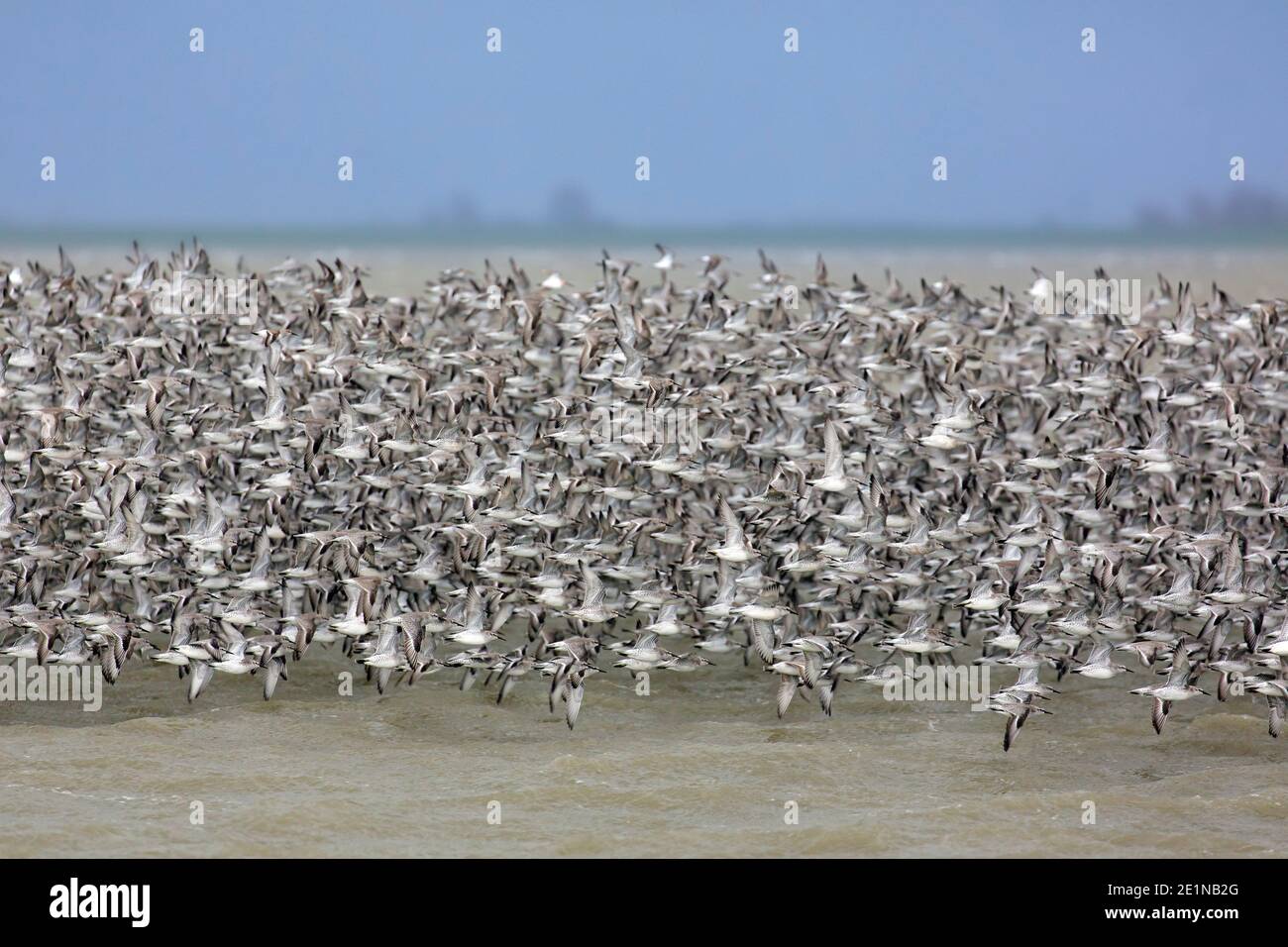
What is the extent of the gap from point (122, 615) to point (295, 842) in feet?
13.6

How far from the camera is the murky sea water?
12453mm

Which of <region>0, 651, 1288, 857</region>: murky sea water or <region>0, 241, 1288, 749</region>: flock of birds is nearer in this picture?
<region>0, 651, 1288, 857</region>: murky sea water

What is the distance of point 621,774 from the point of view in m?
13.7

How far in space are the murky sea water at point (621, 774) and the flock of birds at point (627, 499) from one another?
0.37 meters

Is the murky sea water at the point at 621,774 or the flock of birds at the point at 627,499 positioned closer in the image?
the murky sea water at the point at 621,774

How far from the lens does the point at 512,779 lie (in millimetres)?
Answer: 13609

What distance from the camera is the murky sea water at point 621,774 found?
12.5 meters

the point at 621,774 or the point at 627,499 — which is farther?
the point at 627,499

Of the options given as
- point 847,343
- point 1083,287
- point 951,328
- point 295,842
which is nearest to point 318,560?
point 295,842

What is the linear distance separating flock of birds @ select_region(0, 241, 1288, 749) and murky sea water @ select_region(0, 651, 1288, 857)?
1.23 ft

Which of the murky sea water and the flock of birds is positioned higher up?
the flock of birds

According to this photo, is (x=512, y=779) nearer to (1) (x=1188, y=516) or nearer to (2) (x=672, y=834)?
(2) (x=672, y=834)

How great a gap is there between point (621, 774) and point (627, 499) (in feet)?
11.5

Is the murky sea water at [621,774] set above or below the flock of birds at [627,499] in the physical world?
below
